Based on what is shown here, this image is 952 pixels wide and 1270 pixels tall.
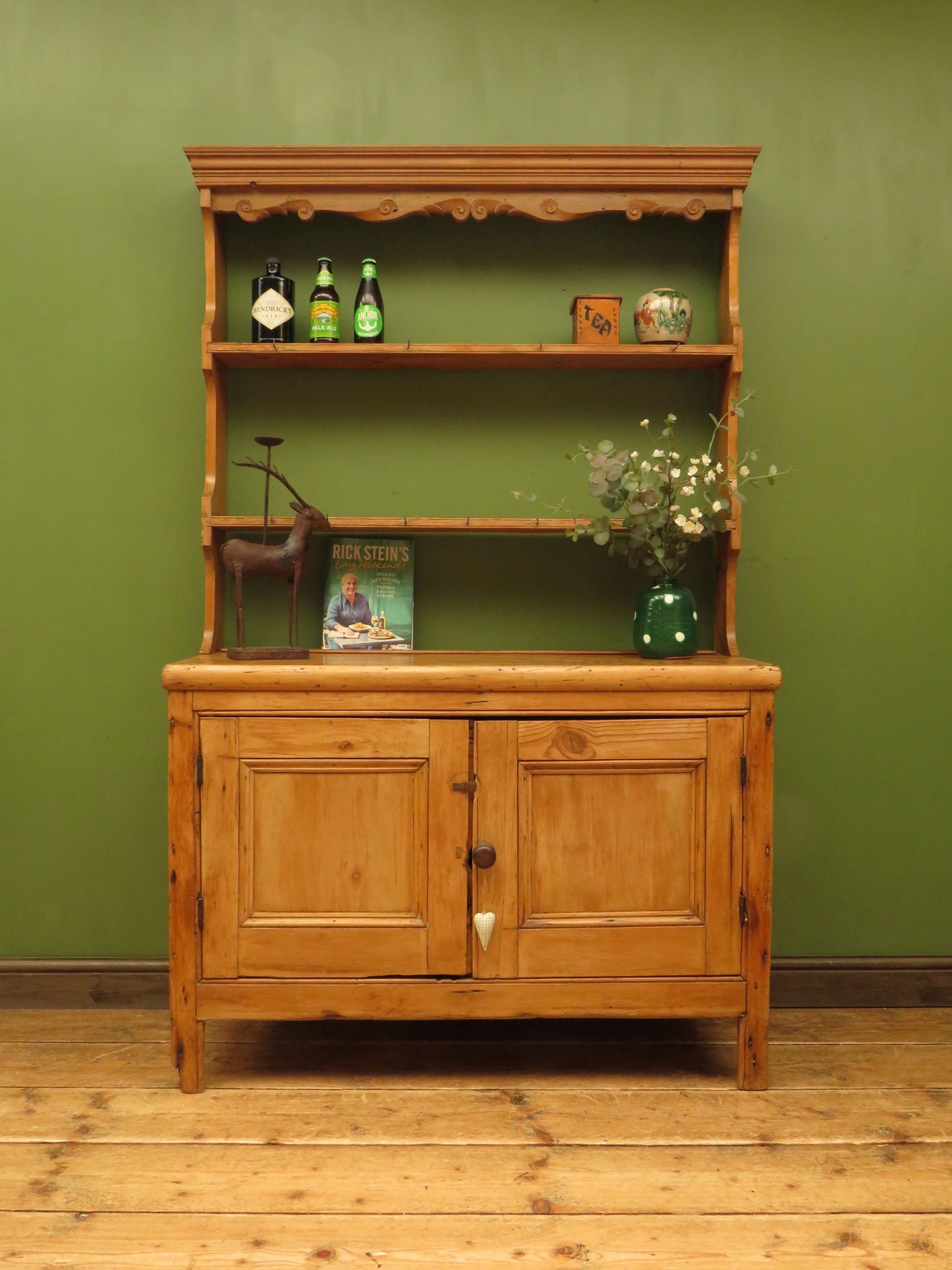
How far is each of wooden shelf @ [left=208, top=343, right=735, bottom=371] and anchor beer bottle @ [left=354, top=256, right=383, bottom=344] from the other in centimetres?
5

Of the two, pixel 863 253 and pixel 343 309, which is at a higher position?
pixel 863 253

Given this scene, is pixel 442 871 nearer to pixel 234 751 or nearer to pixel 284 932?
pixel 284 932

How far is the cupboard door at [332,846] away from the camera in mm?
1717

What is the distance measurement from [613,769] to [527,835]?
0.21 m

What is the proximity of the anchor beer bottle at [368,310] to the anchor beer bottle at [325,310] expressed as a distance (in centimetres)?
5

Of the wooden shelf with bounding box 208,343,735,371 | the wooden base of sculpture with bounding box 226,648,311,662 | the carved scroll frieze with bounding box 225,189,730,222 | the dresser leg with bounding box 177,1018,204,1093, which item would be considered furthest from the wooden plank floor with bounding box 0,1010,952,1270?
the carved scroll frieze with bounding box 225,189,730,222

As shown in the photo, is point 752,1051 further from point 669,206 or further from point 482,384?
point 669,206

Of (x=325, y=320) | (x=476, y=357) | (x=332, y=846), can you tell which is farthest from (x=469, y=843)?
(x=325, y=320)

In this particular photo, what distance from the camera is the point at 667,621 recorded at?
189 cm

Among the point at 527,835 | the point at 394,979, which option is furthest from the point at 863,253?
the point at 394,979

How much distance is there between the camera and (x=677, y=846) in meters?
1.74

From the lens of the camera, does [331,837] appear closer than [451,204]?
Yes

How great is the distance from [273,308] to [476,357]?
1.58 ft

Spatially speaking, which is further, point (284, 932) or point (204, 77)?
point (204, 77)
